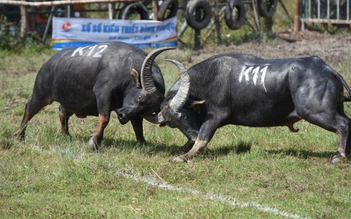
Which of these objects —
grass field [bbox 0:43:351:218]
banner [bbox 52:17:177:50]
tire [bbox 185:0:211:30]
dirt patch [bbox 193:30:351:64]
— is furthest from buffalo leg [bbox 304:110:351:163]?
tire [bbox 185:0:211:30]

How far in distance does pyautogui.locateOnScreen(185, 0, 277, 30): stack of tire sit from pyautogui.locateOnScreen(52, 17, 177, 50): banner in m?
0.53

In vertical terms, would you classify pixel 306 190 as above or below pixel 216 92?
→ below

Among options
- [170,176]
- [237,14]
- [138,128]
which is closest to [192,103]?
[138,128]

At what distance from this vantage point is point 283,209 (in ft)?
21.3

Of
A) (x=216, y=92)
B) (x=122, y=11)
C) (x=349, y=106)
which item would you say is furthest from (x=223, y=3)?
(x=216, y=92)

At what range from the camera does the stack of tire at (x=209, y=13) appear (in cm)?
1891

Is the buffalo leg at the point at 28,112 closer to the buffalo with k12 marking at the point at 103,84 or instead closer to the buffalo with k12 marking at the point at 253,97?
the buffalo with k12 marking at the point at 103,84

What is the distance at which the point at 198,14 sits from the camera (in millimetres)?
19547

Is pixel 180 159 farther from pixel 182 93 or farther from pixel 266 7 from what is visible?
pixel 266 7

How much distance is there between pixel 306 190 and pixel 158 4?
44.2 ft

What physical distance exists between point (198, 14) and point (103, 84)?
35.7ft

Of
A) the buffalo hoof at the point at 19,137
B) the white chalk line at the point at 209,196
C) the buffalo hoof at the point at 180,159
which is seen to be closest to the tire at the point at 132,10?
the buffalo hoof at the point at 19,137

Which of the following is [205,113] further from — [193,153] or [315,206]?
[315,206]

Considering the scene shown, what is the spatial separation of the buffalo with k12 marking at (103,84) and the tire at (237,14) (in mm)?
10210
